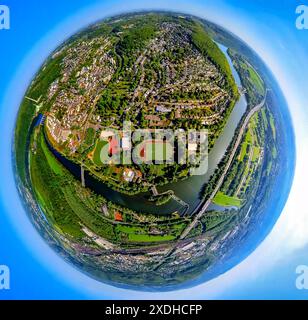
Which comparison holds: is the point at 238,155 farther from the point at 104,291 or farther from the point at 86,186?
the point at 104,291

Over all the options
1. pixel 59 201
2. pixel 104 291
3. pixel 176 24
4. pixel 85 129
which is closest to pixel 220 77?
pixel 176 24

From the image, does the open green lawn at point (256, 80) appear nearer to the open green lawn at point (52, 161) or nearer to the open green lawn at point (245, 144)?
the open green lawn at point (245, 144)

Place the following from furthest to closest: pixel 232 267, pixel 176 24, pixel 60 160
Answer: pixel 232 267 < pixel 176 24 < pixel 60 160

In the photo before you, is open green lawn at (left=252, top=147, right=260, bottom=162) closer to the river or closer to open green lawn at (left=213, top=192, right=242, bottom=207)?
the river

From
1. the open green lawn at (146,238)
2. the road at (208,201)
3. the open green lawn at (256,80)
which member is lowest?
the open green lawn at (146,238)

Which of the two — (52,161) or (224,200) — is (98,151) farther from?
(224,200)

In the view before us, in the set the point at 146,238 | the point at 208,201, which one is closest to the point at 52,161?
the point at 146,238

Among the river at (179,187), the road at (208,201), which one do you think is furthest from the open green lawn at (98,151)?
the road at (208,201)

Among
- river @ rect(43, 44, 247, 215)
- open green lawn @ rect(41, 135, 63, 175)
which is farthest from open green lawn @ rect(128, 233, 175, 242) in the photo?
open green lawn @ rect(41, 135, 63, 175)
